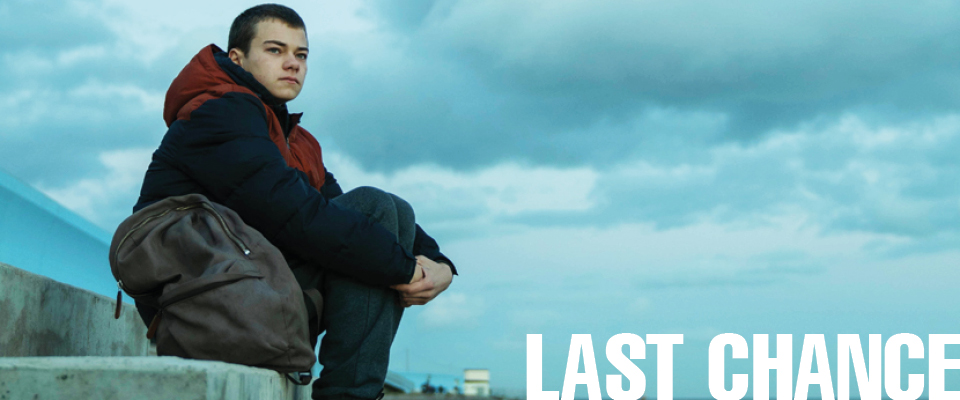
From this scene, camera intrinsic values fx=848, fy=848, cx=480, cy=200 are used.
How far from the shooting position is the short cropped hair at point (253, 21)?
2941 millimetres

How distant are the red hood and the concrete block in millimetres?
682

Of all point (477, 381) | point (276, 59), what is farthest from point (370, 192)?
point (477, 381)

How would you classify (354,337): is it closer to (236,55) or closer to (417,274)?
(417,274)

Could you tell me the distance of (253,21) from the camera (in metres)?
2.96

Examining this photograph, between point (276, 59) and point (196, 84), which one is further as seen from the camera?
point (276, 59)

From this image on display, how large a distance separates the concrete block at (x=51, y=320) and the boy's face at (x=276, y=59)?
3.18ft

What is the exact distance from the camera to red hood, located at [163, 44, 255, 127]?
262 centimetres

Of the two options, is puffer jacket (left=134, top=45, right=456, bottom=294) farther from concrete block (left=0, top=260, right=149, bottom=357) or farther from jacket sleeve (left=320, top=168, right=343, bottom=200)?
jacket sleeve (left=320, top=168, right=343, bottom=200)

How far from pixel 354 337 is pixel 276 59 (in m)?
1.04

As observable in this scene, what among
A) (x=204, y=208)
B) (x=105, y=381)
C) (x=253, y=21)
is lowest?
(x=105, y=381)

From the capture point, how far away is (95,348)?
10.5ft

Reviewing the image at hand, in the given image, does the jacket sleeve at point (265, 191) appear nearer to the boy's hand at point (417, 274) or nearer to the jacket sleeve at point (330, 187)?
the boy's hand at point (417, 274)

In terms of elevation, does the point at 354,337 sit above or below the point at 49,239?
below

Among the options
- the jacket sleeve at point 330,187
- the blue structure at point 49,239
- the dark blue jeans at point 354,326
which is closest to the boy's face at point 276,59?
the dark blue jeans at point 354,326
